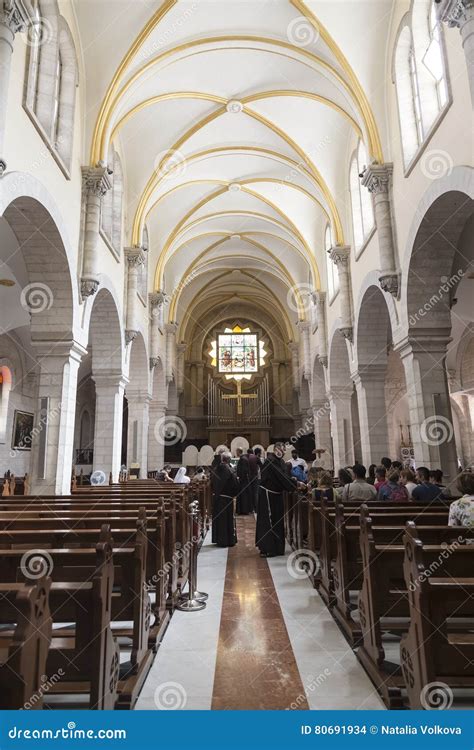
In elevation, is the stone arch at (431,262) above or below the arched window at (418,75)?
below

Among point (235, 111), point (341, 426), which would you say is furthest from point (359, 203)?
point (341, 426)

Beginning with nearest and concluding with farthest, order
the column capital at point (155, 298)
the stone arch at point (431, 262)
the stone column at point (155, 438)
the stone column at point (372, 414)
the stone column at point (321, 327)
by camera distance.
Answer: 1. the stone arch at point (431, 262)
2. the stone column at point (372, 414)
3. the stone column at point (321, 327)
4. the column capital at point (155, 298)
5. the stone column at point (155, 438)

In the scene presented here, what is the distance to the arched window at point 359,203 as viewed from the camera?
12.5 m

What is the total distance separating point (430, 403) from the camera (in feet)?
30.3

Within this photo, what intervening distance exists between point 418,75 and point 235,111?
18.5 ft

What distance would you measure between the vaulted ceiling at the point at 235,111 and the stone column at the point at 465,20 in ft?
14.8

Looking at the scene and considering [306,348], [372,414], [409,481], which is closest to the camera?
[409,481]

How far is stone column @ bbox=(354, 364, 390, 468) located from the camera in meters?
12.0

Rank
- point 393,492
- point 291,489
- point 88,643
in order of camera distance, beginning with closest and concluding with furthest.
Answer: point 88,643, point 393,492, point 291,489

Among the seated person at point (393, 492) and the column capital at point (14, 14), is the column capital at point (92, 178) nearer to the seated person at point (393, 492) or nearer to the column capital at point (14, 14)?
the column capital at point (14, 14)

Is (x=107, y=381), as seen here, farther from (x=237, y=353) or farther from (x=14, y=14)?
(x=237, y=353)

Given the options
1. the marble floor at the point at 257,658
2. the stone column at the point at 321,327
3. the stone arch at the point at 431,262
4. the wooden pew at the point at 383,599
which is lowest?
the marble floor at the point at 257,658

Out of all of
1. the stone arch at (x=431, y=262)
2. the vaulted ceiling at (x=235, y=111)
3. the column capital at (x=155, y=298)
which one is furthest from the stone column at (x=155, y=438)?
the stone arch at (x=431, y=262)

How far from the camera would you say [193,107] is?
43.3ft
